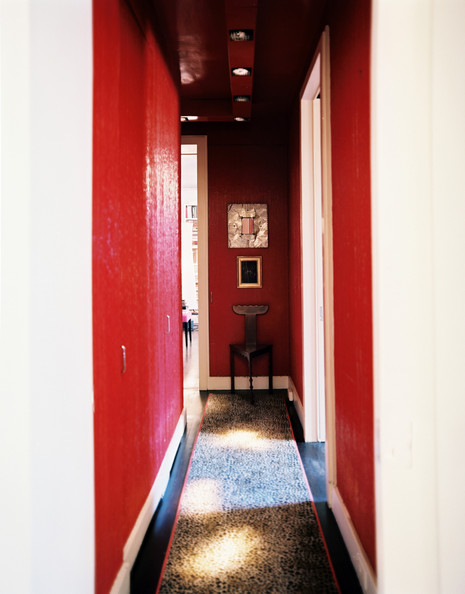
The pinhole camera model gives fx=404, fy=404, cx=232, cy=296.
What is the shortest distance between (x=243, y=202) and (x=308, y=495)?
3552 millimetres

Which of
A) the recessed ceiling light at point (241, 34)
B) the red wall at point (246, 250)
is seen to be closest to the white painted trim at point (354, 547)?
the red wall at point (246, 250)

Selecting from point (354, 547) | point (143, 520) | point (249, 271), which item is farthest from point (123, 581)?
point (249, 271)

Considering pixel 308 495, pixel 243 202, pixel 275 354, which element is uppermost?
pixel 243 202

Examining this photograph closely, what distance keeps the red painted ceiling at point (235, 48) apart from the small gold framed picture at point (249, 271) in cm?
169

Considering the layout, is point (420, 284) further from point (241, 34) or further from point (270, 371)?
point (270, 371)

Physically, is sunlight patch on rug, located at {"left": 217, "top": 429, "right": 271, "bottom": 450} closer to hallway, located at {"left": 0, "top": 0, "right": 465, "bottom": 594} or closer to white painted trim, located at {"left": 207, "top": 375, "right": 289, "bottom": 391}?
hallway, located at {"left": 0, "top": 0, "right": 465, "bottom": 594}

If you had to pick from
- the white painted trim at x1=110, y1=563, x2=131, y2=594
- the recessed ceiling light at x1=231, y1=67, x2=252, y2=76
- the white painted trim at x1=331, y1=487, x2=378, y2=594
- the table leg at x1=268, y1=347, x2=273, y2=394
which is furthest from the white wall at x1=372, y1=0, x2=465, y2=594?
the table leg at x1=268, y1=347, x2=273, y2=394

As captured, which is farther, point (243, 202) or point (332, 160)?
point (243, 202)

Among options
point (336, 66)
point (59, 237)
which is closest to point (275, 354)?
point (336, 66)

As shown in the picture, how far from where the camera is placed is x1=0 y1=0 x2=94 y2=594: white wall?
2.15ft

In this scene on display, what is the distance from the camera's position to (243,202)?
5.14 m

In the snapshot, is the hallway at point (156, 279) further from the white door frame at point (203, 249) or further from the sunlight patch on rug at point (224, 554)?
the white door frame at point (203, 249)

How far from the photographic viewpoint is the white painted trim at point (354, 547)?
66.8 inches

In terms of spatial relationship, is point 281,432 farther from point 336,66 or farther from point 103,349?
point 336,66
